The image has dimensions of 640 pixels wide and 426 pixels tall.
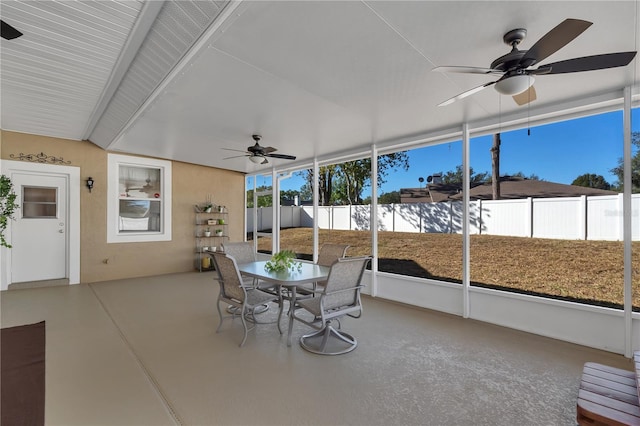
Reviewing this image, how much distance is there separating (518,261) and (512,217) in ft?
2.96

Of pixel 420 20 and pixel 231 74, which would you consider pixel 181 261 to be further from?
pixel 420 20

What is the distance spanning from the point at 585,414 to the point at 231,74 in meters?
3.56

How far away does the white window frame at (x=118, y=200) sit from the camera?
609 centimetres

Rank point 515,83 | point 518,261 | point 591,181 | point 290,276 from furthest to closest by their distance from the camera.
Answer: point 518,261, point 591,181, point 290,276, point 515,83

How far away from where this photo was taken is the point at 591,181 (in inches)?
141

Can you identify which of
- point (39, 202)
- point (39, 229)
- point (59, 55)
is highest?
point (59, 55)

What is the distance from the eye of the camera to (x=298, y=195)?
8.13m

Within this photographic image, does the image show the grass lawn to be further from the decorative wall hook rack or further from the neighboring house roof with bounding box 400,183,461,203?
the decorative wall hook rack

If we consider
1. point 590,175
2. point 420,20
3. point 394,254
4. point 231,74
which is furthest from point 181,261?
point 590,175

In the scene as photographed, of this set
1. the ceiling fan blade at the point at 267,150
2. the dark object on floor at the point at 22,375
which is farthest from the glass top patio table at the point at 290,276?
the dark object on floor at the point at 22,375

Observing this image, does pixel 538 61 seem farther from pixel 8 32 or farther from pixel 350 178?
pixel 350 178

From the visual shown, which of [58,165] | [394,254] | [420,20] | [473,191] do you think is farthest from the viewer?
[394,254]

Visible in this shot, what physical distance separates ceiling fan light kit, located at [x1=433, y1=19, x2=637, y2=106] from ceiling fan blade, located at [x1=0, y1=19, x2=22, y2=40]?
312cm

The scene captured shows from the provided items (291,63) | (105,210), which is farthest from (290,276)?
(105,210)
